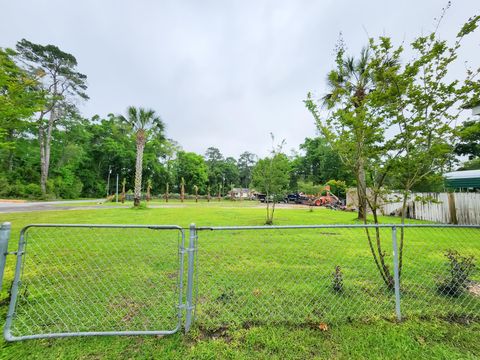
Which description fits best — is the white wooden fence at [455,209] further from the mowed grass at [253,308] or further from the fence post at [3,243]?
the fence post at [3,243]

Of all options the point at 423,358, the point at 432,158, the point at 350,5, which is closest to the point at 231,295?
the point at 423,358

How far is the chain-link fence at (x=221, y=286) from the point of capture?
2270mm

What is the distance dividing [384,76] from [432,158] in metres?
1.33

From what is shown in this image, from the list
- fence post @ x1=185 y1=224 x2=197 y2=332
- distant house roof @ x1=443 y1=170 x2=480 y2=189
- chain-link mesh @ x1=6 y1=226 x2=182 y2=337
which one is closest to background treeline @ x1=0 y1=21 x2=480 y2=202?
distant house roof @ x1=443 y1=170 x2=480 y2=189

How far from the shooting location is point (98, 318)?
238 centimetres

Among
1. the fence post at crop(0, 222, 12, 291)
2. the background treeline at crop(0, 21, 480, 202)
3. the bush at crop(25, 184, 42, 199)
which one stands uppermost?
the background treeline at crop(0, 21, 480, 202)

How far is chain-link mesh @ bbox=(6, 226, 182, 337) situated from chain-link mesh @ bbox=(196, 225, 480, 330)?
541 mm

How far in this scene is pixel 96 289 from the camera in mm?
3045

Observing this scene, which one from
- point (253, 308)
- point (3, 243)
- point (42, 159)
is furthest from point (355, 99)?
point (42, 159)

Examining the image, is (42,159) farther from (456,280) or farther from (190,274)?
(456,280)

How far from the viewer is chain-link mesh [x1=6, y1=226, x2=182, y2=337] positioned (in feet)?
7.52

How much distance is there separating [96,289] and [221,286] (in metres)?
1.72

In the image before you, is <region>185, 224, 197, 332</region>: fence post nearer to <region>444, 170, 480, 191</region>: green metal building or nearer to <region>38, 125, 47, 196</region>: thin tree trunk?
<region>444, 170, 480, 191</region>: green metal building

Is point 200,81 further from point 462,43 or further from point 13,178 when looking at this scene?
point 13,178
